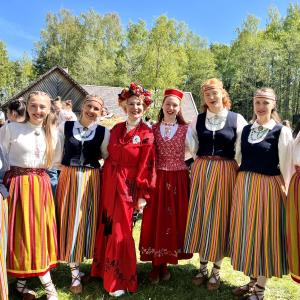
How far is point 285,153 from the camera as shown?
9.83 ft

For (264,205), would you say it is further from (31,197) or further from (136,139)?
(31,197)

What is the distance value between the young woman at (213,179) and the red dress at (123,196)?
0.47 metres

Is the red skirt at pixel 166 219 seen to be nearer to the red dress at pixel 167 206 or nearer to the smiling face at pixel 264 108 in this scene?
the red dress at pixel 167 206

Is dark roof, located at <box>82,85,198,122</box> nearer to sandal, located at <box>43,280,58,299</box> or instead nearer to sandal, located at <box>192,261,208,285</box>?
sandal, located at <box>192,261,208,285</box>

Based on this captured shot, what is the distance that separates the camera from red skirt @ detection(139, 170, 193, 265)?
11.4ft

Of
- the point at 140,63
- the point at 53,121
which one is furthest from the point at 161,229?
the point at 140,63

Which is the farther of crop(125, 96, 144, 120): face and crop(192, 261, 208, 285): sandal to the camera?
crop(192, 261, 208, 285): sandal

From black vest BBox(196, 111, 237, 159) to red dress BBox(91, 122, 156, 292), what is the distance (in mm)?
494

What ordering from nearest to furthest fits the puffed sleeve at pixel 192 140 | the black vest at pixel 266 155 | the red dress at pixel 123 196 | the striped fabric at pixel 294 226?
the striped fabric at pixel 294 226
the black vest at pixel 266 155
the red dress at pixel 123 196
the puffed sleeve at pixel 192 140

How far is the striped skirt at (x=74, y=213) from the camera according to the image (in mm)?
3297

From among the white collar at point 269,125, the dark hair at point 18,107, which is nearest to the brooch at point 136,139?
the white collar at point 269,125

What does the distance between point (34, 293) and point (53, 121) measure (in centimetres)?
153

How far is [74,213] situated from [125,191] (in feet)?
1.67

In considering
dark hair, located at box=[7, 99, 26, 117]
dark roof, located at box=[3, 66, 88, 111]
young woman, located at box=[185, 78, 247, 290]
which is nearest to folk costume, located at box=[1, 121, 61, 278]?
young woman, located at box=[185, 78, 247, 290]
